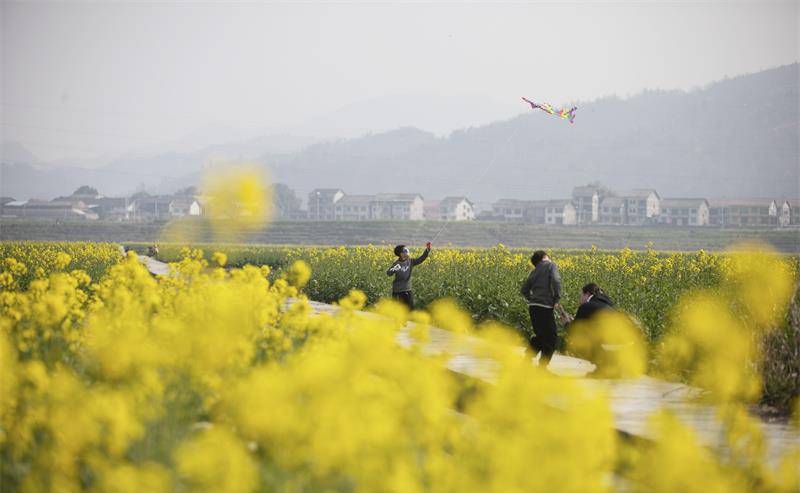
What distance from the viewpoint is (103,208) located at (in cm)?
16225

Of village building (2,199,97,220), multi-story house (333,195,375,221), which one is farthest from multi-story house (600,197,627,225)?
village building (2,199,97,220)

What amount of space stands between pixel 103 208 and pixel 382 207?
1968 inches

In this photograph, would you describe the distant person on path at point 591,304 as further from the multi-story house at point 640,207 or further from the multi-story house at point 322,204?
the multi-story house at point 322,204

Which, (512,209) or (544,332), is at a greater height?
(512,209)

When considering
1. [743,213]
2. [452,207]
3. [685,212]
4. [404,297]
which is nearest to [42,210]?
[452,207]

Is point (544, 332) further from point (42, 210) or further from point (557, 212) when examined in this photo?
point (42, 210)

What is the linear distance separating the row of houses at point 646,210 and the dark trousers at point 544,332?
114756 millimetres

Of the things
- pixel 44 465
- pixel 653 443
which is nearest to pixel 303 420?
pixel 44 465

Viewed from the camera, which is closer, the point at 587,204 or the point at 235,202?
the point at 235,202

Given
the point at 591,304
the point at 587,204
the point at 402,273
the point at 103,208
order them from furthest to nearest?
the point at 103,208, the point at 587,204, the point at 402,273, the point at 591,304

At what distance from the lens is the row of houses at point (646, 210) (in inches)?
4766

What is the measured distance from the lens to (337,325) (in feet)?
24.6

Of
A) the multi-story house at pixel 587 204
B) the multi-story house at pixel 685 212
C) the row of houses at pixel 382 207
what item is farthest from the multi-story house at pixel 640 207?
the row of houses at pixel 382 207

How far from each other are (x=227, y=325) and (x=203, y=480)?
9.00 ft
